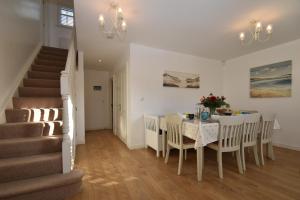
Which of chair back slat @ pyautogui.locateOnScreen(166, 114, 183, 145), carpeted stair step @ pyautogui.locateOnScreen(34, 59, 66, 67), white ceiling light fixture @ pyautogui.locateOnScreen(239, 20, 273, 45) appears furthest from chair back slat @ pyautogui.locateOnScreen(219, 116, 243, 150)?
Answer: carpeted stair step @ pyautogui.locateOnScreen(34, 59, 66, 67)

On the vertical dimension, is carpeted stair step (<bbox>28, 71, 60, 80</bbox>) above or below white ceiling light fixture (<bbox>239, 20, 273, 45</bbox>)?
below

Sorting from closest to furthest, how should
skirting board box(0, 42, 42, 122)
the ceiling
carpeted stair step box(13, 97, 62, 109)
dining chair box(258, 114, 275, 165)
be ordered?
the ceiling
skirting board box(0, 42, 42, 122)
carpeted stair step box(13, 97, 62, 109)
dining chair box(258, 114, 275, 165)

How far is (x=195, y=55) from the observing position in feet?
14.1

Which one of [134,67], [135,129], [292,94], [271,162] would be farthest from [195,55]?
[271,162]

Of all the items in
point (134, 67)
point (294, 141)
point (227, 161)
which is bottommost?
point (227, 161)

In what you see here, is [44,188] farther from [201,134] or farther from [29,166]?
[201,134]

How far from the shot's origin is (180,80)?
4.08 m

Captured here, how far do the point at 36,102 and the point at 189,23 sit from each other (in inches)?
114

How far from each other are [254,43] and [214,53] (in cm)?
93

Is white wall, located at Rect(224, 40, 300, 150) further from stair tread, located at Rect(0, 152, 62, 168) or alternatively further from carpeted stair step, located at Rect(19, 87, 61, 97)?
carpeted stair step, located at Rect(19, 87, 61, 97)

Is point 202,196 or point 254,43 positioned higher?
point 254,43

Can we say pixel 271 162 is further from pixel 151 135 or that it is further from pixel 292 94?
pixel 151 135

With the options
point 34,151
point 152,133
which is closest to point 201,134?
point 152,133

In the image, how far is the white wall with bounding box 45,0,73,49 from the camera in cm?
499
